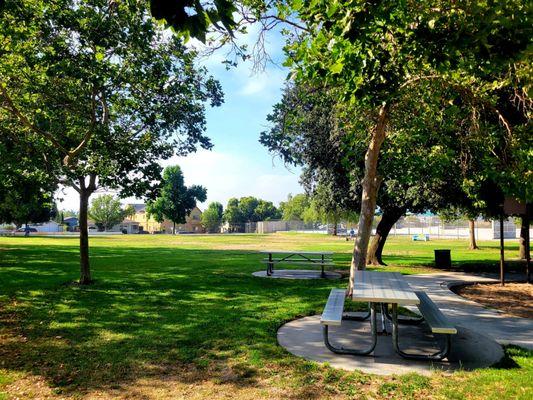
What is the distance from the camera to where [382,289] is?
6.00 metres

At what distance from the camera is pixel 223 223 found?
411 feet

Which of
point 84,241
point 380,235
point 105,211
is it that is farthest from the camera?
point 105,211

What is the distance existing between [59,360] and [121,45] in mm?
6931

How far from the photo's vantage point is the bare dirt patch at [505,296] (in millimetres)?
9305

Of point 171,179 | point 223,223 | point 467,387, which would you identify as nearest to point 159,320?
point 467,387

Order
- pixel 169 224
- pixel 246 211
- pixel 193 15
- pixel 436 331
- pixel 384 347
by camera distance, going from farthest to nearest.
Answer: pixel 246 211 → pixel 169 224 → pixel 384 347 → pixel 436 331 → pixel 193 15

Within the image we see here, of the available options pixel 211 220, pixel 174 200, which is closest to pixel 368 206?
Result: pixel 174 200

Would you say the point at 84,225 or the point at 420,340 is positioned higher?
the point at 84,225

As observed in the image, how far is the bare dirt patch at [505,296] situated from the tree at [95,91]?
910 centimetres

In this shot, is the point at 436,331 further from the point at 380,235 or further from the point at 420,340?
the point at 380,235

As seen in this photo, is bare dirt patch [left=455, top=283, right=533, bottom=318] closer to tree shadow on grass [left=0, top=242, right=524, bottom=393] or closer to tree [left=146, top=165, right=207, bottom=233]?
tree shadow on grass [left=0, top=242, right=524, bottom=393]

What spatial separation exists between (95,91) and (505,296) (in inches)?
452

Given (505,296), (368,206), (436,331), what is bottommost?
(505,296)

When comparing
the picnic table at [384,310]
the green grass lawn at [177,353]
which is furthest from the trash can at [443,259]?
the picnic table at [384,310]
